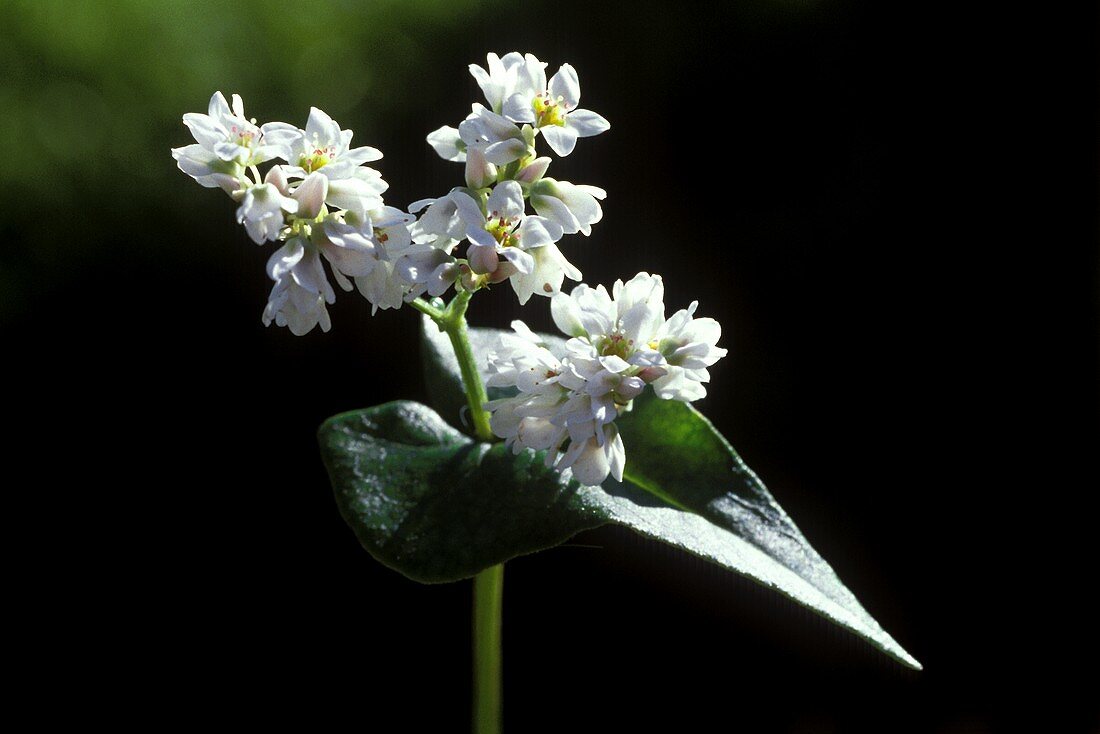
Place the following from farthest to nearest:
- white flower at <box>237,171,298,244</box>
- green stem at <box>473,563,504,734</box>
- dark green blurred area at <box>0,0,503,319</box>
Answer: dark green blurred area at <box>0,0,503,319</box> < green stem at <box>473,563,504,734</box> < white flower at <box>237,171,298,244</box>

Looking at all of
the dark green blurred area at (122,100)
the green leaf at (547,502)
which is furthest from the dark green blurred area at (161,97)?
the green leaf at (547,502)

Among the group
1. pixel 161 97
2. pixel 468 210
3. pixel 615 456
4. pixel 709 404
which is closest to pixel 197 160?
pixel 468 210

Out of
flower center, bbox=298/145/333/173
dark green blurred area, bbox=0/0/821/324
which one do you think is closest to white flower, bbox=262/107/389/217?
flower center, bbox=298/145/333/173

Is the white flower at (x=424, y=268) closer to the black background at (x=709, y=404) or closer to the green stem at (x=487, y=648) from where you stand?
the green stem at (x=487, y=648)

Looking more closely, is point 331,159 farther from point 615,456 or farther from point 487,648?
point 487,648

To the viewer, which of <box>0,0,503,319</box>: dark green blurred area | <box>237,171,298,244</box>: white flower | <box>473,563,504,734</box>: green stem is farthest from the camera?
<box>0,0,503,319</box>: dark green blurred area

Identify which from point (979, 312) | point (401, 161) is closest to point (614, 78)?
point (401, 161)

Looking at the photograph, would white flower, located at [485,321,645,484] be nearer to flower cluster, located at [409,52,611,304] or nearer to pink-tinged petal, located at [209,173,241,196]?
flower cluster, located at [409,52,611,304]

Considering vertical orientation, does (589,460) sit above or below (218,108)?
below
